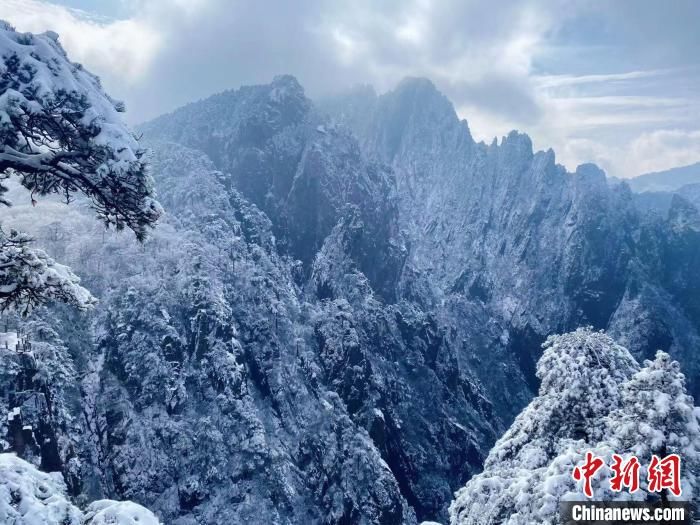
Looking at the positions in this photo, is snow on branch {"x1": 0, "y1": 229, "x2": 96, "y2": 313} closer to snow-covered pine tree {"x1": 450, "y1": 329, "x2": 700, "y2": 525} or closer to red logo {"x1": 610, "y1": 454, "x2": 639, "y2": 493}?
snow-covered pine tree {"x1": 450, "y1": 329, "x2": 700, "y2": 525}

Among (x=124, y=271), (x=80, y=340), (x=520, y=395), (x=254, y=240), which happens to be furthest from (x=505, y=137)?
(x=80, y=340)

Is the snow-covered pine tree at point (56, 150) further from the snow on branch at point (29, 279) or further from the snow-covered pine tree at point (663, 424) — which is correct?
the snow-covered pine tree at point (663, 424)

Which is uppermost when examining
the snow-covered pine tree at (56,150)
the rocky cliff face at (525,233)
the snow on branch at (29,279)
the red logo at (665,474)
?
the rocky cliff face at (525,233)

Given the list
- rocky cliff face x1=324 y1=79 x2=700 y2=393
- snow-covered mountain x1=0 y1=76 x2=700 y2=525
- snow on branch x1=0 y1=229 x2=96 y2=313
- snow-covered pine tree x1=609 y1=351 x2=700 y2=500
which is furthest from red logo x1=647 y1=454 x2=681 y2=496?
rocky cliff face x1=324 y1=79 x2=700 y2=393

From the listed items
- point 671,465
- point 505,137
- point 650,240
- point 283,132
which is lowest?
point 671,465

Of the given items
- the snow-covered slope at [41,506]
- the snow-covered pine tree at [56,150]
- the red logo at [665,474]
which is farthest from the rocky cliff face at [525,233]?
the snow-covered slope at [41,506]

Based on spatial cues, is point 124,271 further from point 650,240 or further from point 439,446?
point 650,240

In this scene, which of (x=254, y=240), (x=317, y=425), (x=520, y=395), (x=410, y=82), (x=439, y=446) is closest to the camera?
(x=317, y=425)
